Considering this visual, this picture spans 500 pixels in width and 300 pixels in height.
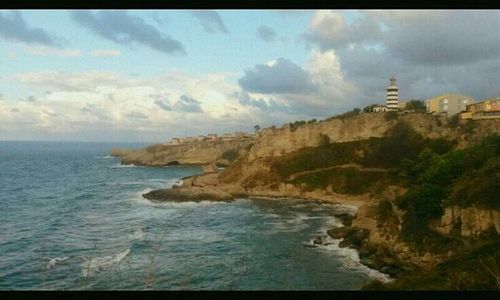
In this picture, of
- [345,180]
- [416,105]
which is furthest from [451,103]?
[345,180]

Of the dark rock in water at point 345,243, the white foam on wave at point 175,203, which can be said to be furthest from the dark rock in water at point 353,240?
the white foam on wave at point 175,203

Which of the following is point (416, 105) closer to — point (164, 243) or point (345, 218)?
point (345, 218)

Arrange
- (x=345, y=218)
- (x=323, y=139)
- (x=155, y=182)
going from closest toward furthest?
1. (x=345, y=218)
2. (x=323, y=139)
3. (x=155, y=182)

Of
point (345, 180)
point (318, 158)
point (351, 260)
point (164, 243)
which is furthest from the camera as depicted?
point (318, 158)

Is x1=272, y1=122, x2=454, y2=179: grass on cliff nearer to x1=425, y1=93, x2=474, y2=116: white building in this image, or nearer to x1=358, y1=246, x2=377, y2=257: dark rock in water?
x1=425, y1=93, x2=474, y2=116: white building
